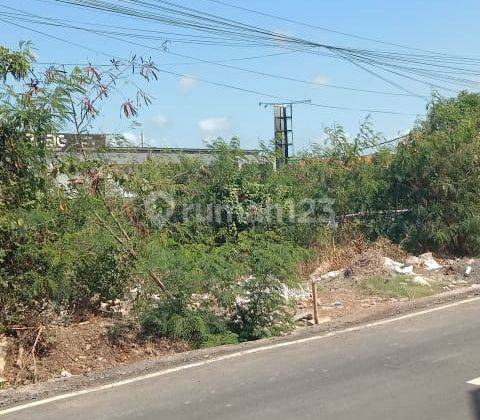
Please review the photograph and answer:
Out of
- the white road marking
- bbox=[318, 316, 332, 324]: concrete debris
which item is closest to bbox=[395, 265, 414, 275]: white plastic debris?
bbox=[318, 316, 332, 324]: concrete debris

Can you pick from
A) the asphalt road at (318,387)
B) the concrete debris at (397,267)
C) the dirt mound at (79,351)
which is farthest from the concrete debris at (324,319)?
the concrete debris at (397,267)

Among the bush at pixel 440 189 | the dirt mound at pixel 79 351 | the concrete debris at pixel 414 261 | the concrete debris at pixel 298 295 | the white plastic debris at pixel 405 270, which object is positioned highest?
the bush at pixel 440 189

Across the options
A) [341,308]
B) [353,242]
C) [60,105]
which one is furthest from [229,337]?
[353,242]

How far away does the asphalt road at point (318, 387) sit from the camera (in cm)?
530

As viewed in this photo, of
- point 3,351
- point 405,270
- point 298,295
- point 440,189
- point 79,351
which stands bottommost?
point 79,351

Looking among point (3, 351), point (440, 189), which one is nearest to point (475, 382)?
point (3, 351)

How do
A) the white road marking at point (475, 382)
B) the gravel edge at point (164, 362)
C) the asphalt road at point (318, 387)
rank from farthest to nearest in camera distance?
the gravel edge at point (164, 362) → the white road marking at point (475, 382) → the asphalt road at point (318, 387)

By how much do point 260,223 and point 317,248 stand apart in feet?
4.62

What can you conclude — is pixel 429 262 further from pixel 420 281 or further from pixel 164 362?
pixel 164 362

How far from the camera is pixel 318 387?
597 centimetres

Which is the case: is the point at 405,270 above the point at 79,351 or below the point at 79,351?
above

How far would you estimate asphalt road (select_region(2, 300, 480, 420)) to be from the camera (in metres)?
5.30

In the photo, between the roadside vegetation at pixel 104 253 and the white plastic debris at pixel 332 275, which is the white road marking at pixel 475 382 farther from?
the white plastic debris at pixel 332 275

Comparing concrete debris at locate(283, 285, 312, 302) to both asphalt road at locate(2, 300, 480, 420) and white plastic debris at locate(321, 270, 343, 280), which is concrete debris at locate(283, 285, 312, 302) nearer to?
white plastic debris at locate(321, 270, 343, 280)
